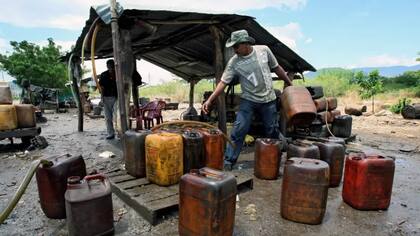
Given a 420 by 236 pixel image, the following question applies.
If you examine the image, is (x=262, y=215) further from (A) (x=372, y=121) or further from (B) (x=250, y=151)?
(A) (x=372, y=121)

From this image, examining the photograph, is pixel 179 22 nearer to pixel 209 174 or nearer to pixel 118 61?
pixel 118 61

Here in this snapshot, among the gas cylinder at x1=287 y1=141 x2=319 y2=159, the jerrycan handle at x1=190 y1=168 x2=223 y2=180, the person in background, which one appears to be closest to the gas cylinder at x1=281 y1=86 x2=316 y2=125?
the gas cylinder at x1=287 y1=141 x2=319 y2=159

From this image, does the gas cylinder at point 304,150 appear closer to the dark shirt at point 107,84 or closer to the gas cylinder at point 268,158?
the gas cylinder at point 268,158

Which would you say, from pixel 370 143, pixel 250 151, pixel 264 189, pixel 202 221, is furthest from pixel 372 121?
pixel 202 221

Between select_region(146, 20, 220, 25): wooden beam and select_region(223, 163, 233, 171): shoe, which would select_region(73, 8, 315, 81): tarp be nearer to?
select_region(146, 20, 220, 25): wooden beam

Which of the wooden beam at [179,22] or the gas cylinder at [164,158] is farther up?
the wooden beam at [179,22]

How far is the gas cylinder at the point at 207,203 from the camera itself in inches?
84.1

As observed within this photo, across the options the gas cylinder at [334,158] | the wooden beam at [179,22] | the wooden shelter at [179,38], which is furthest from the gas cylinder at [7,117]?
the gas cylinder at [334,158]

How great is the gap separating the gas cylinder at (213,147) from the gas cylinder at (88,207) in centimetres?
150

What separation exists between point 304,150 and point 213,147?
1.21 meters

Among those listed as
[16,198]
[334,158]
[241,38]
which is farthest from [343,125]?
[16,198]

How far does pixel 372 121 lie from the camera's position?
1201cm

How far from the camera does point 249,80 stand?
4020 mm

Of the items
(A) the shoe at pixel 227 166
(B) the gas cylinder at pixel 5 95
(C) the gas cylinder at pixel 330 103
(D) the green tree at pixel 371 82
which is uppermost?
(D) the green tree at pixel 371 82
